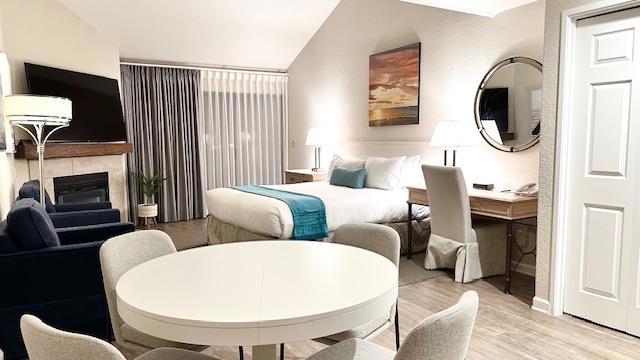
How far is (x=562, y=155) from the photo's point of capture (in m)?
2.94

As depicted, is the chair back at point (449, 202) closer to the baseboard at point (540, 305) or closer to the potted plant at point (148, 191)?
the baseboard at point (540, 305)

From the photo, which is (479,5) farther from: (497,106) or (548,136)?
(548,136)

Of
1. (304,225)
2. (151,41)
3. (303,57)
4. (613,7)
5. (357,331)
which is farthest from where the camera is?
(303,57)

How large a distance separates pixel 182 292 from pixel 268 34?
5.69 metres

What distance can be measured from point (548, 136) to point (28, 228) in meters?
3.29

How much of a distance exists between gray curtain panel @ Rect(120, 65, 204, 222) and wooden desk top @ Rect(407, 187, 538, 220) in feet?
14.3

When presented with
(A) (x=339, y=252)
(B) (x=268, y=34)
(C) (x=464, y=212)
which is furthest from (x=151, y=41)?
(A) (x=339, y=252)

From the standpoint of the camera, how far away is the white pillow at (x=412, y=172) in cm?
492

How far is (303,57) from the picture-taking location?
7109 millimetres

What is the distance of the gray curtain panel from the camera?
6.20 m

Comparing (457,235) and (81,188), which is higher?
(81,188)

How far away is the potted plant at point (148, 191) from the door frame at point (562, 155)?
15.8 feet

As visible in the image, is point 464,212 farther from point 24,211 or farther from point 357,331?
point 24,211

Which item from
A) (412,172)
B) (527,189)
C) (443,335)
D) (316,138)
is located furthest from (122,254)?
(316,138)
